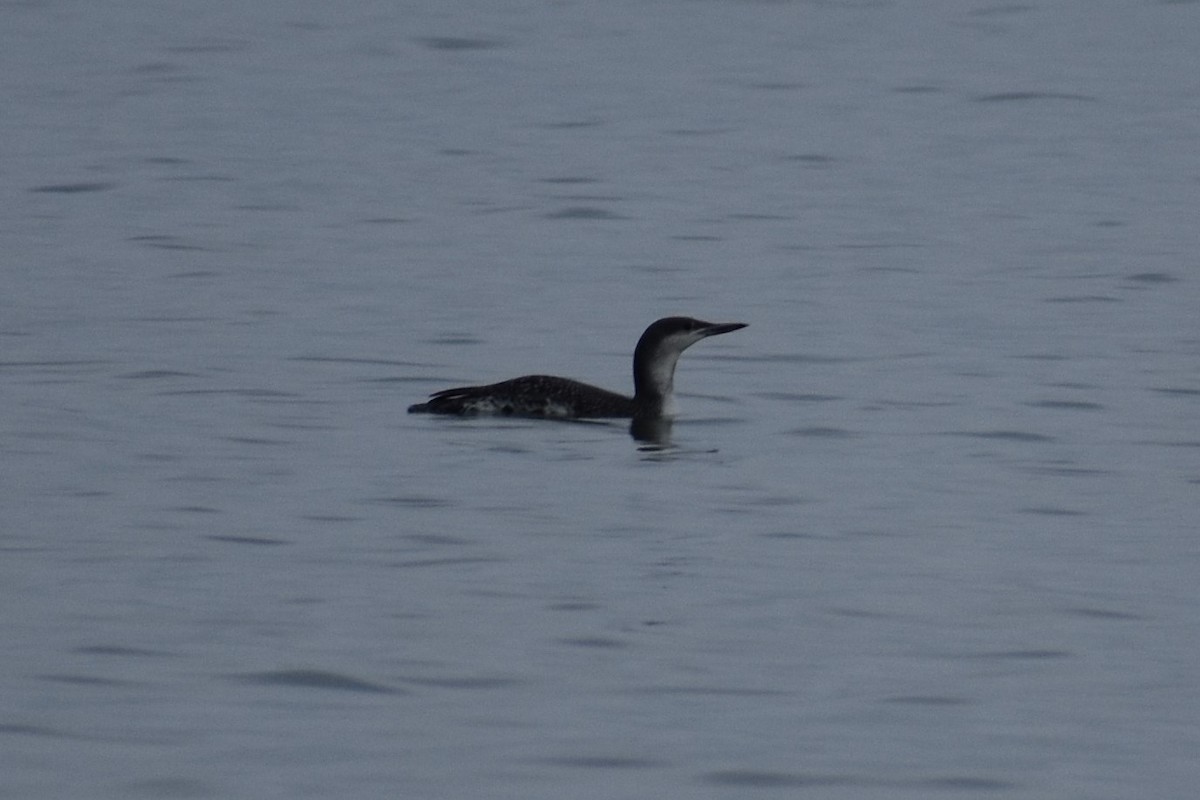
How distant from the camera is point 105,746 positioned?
A: 23.2 ft

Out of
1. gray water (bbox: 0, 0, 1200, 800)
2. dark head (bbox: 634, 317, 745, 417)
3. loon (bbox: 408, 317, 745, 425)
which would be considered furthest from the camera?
dark head (bbox: 634, 317, 745, 417)

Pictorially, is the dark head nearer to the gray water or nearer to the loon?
the loon

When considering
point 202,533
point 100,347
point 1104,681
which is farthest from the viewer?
point 100,347

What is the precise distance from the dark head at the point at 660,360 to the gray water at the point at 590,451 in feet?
1.04

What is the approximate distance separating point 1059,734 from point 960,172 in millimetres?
16766

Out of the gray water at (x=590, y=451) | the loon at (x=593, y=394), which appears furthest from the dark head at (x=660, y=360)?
the gray water at (x=590, y=451)

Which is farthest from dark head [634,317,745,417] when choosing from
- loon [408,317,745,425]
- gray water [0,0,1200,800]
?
gray water [0,0,1200,800]

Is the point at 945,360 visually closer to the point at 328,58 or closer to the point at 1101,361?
the point at 1101,361

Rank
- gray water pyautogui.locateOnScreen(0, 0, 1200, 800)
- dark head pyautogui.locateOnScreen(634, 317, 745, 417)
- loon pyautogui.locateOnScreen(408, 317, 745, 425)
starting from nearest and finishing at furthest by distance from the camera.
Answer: gray water pyautogui.locateOnScreen(0, 0, 1200, 800), loon pyautogui.locateOnScreen(408, 317, 745, 425), dark head pyautogui.locateOnScreen(634, 317, 745, 417)

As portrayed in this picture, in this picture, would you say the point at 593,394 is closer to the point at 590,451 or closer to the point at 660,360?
the point at 660,360

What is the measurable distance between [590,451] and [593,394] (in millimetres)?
820

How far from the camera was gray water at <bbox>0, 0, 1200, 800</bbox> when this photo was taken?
292 inches

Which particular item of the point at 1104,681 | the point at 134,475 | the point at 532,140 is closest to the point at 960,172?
the point at 532,140

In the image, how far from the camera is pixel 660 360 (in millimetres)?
12914
